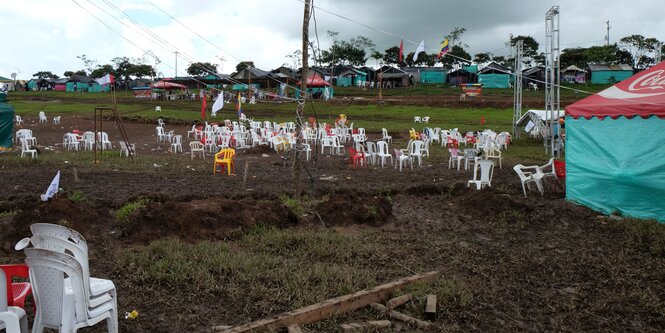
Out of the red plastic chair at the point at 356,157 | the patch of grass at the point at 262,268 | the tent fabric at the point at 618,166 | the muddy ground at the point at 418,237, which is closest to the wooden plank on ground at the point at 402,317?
the muddy ground at the point at 418,237

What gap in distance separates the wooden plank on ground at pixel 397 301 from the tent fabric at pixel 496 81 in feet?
188

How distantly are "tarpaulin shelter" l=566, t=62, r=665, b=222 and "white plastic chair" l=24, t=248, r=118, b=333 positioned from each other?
7.89 meters

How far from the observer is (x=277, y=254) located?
603 cm

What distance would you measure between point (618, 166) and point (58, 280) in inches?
329

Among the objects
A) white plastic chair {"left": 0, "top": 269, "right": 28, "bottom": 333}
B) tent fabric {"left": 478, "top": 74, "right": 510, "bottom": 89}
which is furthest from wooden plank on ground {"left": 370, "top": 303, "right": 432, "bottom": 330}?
tent fabric {"left": 478, "top": 74, "right": 510, "bottom": 89}

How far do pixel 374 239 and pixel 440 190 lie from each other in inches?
147

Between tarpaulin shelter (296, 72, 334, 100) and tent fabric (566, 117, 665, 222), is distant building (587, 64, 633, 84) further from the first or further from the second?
tent fabric (566, 117, 665, 222)

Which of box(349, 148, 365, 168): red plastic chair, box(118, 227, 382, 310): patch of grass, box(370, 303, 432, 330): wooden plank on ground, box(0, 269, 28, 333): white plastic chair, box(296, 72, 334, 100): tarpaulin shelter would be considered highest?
box(296, 72, 334, 100): tarpaulin shelter

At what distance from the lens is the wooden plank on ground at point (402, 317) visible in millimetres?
4102

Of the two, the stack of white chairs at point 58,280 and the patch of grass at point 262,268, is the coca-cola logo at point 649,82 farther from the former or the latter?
the stack of white chairs at point 58,280

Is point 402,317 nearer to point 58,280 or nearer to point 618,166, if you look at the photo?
point 58,280

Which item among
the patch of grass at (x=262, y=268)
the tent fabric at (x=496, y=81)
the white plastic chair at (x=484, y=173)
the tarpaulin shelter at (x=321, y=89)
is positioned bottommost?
the patch of grass at (x=262, y=268)

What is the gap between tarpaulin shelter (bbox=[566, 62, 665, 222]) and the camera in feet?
25.0

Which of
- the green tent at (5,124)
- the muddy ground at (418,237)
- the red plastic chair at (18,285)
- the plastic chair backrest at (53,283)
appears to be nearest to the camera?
the plastic chair backrest at (53,283)
